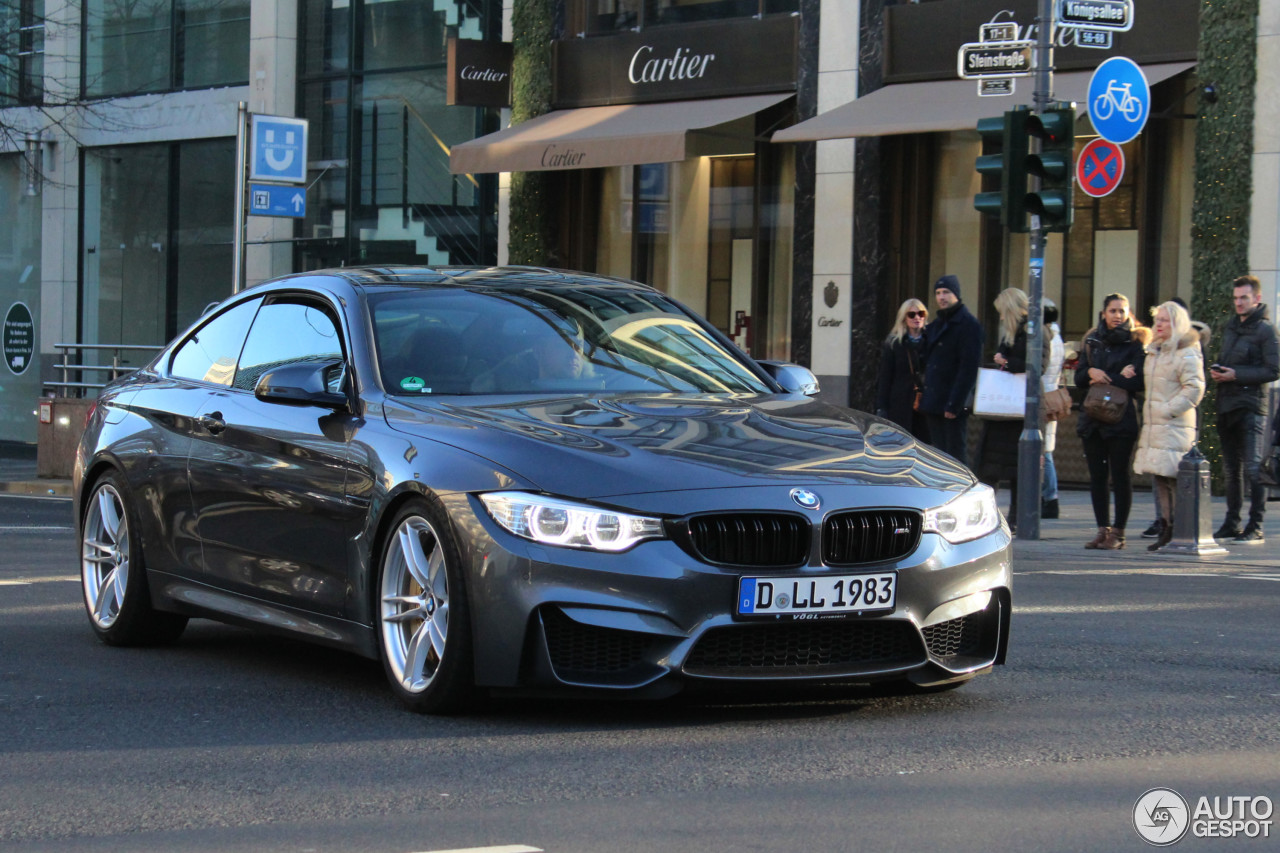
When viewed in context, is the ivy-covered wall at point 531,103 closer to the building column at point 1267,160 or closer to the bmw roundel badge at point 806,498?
the building column at point 1267,160

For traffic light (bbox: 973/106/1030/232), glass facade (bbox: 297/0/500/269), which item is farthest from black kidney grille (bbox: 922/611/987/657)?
glass facade (bbox: 297/0/500/269)

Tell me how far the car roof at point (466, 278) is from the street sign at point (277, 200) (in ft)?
45.6

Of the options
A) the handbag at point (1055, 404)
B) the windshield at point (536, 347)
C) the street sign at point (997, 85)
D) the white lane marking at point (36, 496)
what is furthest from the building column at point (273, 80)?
the windshield at point (536, 347)

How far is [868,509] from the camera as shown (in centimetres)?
586

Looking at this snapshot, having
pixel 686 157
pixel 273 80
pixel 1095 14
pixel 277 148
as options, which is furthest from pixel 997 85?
pixel 273 80

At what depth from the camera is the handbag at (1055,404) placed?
15.5 meters

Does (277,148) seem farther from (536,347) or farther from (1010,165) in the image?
(536,347)

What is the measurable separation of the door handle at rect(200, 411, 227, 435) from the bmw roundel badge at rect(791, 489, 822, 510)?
8.56 feet

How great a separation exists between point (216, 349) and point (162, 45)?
2277cm

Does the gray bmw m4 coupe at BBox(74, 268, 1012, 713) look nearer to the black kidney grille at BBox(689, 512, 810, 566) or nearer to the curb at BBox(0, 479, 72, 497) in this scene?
the black kidney grille at BBox(689, 512, 810, 566)

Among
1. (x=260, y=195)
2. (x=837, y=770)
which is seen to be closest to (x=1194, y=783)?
(x=837, y=770)

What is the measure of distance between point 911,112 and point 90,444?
12.5 meters

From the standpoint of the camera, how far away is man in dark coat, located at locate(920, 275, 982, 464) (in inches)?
573

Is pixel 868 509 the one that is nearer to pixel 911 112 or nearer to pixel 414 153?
pixel 911 112
